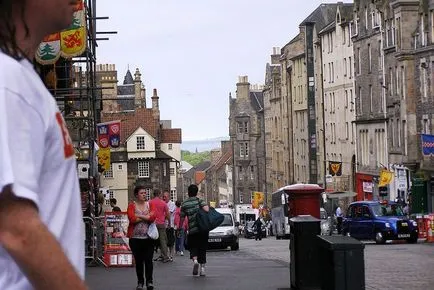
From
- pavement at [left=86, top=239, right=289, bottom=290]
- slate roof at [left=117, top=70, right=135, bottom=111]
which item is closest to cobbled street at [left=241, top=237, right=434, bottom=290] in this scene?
pavement at [left=86, top=239, right=289, bottom=290]

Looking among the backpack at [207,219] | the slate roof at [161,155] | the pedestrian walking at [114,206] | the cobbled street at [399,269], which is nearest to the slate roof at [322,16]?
the slate roof at [161,155]

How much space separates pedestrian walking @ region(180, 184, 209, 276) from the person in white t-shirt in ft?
66.0

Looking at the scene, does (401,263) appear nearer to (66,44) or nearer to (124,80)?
(66,44)

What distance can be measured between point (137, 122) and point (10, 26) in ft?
356

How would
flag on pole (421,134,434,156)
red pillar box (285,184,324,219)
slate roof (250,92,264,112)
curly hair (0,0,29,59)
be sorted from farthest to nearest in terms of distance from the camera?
slate roof (250,92,264,112)
flag on pole (421,134,434,156)
red pillar box (285,184,324,219)
curly hair (0,0,29,59)

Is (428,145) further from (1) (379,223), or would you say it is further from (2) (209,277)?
(2) (209,277)

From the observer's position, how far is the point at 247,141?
554ft

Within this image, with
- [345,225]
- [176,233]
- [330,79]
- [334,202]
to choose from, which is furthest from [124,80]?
[176,233]

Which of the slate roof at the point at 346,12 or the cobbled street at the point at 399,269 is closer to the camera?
the cobbled street at the point at 399,269

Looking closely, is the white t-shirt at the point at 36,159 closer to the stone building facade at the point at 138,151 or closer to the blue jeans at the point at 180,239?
the blue jeans at the point at 180,239

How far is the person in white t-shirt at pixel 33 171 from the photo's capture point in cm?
284

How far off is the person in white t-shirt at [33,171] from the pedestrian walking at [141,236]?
55.7 feet

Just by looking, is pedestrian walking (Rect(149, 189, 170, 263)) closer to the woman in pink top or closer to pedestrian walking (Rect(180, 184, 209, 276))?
pedestrian walking (Rect(180, 184, 209, 276))

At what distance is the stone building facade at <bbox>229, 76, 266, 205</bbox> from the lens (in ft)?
543
